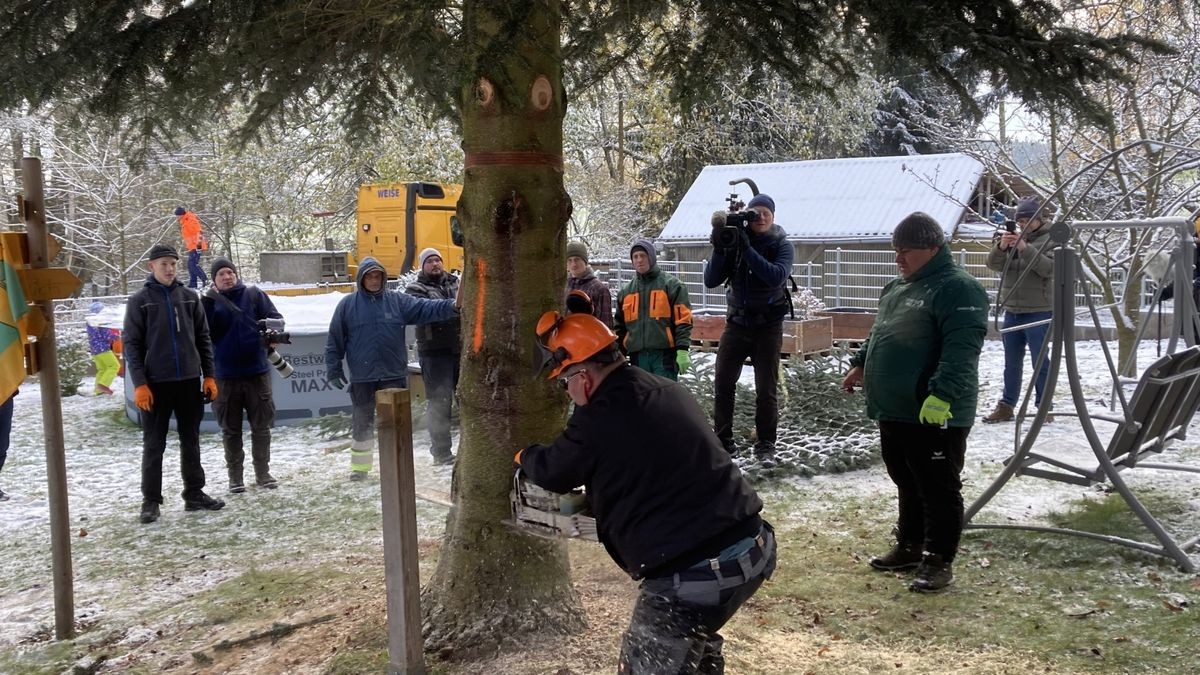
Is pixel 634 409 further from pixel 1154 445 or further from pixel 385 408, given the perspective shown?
pixel 1154 445

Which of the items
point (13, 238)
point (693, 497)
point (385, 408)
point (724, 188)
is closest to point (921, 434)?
point (693, 497)

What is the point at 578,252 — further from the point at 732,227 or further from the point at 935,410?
the point at 935,410

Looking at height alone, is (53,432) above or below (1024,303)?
below

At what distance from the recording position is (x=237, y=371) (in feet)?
23.9

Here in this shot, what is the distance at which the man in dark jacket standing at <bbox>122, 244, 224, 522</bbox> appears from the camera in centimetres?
656

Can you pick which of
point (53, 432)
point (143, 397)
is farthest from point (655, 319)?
point (53, 432)

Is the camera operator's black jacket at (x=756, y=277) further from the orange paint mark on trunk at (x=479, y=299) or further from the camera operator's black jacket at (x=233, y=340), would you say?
the camera operator's black jacket at (x=233, y=340)

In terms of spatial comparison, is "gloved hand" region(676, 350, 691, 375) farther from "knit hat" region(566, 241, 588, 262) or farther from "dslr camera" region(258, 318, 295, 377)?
"dslr camera" region(258, 318, 295, 377)

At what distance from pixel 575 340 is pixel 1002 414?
21.5 feet

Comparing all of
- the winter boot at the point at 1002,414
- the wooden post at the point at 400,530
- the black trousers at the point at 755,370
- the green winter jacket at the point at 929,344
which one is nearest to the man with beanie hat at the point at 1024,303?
the winter boot at the point at 1002,414

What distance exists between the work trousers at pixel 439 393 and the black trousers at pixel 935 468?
14.1 ft

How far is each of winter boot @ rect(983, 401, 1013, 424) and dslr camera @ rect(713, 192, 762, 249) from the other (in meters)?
3.12

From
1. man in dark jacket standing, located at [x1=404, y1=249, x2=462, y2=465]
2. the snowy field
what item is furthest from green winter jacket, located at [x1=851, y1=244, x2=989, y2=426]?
man in dark jacket standing, located at [x1=404, y1=249, x2=462, y2=465]

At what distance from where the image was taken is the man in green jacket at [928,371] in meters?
4.34
